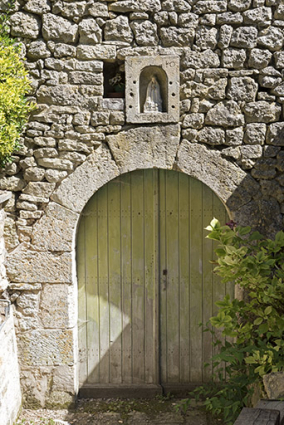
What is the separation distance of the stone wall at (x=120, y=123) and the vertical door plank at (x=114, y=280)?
1.19 ft

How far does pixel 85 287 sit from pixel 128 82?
75.0 inches

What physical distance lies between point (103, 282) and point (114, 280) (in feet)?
0.34

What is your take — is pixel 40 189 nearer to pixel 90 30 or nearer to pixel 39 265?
pixel 39 265

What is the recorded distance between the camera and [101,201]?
4551mm

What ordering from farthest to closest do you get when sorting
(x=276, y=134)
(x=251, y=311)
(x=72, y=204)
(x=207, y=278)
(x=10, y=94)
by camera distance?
(x=207, y=278), (x=72, y=204), (x=276, y=134), (x=10, y=94), (x=251, y=311)

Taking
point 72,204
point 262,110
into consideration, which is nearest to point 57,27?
point 72,204

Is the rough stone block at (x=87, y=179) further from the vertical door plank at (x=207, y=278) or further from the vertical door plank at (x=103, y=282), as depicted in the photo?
the vertical door plank at (x=207, y=278)

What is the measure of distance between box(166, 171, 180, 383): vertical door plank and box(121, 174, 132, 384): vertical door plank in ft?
1.19

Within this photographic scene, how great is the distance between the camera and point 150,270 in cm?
460

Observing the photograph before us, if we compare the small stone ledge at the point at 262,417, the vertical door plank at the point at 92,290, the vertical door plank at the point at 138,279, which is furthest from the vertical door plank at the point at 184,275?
the small stone ledge at the point at 262,417

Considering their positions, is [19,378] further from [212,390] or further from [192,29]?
[192,29]

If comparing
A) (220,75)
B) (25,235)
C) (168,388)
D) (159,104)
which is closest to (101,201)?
(25,235)

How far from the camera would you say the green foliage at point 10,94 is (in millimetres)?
3852

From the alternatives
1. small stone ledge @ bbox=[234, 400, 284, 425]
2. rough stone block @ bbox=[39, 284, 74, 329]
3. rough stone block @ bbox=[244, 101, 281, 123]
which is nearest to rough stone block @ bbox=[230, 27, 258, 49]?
rough stone block @ bbox=[244, 101, 281, 123]
